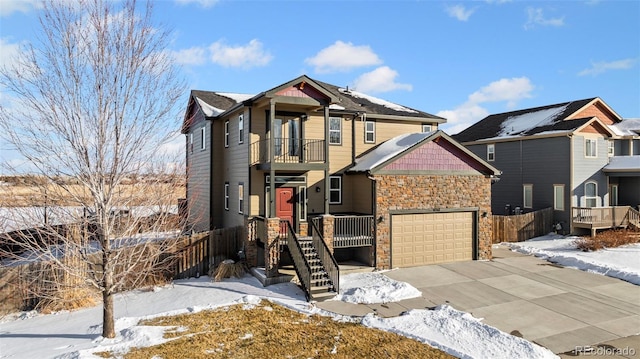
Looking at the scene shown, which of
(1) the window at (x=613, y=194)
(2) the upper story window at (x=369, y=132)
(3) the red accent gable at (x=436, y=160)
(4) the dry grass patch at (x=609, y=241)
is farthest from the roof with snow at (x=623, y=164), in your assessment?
(2) the upper story window at (x=369, y=132)

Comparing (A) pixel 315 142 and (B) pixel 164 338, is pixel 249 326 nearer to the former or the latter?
(B) pixel 164 338

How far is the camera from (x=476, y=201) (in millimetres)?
17875

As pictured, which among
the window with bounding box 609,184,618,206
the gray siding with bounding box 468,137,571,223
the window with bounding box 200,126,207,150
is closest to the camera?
the window with bounding box 200,126,207,150

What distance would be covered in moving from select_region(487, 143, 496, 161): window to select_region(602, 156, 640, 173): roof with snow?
654 centimetres

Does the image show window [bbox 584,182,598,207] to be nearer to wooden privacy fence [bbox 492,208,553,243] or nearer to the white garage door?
wooden privacy fence [bbox 492,208,553,243]

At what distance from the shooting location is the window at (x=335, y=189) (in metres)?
17.9

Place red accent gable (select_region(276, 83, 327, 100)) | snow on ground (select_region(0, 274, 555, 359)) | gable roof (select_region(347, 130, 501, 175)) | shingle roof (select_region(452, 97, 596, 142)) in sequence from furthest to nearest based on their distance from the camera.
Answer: shingle roof (select_region(452, 97, 596, 142)) → gable roof (select_region(347, 130, 501, 175)) → red accent gable (select_region(276, 83, 327, 100)) → snow on ground (select_region(0, 274, 555, 359))

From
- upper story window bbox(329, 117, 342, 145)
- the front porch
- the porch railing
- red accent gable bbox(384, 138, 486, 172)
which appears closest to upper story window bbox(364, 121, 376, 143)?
upper story window bbox(329, 117, 342, 145)

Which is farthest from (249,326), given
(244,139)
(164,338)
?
(244,139)

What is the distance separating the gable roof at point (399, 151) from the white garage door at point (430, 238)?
2287mm

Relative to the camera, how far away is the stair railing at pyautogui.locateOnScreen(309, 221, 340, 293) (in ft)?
41.3

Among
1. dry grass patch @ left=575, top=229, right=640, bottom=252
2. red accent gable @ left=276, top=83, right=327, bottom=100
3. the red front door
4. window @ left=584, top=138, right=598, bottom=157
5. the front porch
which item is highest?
red accent gable @ left=276, top=83, right=327, bottom=100

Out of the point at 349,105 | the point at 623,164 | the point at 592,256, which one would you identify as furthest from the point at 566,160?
the point at 349,105

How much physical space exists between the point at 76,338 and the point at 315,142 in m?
10.8
